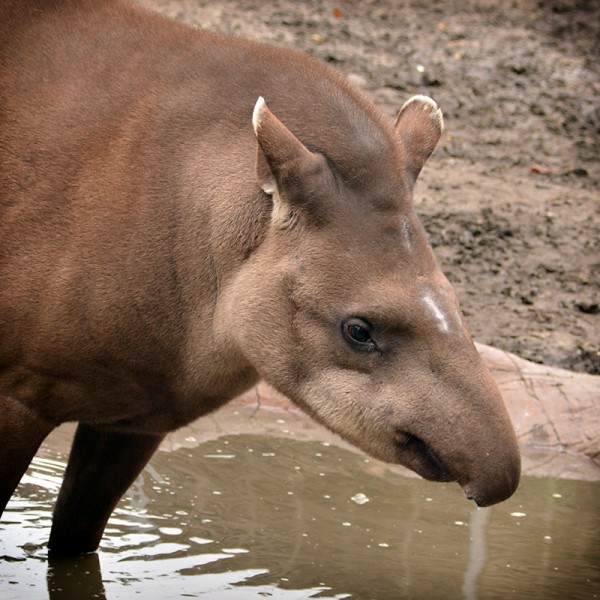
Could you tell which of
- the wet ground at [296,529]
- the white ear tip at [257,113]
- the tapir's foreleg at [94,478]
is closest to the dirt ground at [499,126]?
the wet ground at [296,529]

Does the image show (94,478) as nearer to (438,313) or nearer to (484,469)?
(438,313)

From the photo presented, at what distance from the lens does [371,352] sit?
15.4ft

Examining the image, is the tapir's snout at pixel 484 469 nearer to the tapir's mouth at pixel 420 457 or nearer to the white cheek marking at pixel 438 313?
the tapir's mouth at pixel 420 457

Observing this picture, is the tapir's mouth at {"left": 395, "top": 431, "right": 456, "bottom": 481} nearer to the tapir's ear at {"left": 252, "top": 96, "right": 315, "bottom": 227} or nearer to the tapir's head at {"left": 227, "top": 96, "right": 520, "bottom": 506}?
the tapir's head at {"left": 227, "top": 96, "right": 520, "bottom": 506}

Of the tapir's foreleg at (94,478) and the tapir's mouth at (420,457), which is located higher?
the tapir's mouth at (420,457)

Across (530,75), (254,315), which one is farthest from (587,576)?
(530,75)

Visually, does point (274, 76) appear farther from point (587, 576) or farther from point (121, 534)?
point (587, 576)

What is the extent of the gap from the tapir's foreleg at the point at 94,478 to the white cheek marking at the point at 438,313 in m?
1.56

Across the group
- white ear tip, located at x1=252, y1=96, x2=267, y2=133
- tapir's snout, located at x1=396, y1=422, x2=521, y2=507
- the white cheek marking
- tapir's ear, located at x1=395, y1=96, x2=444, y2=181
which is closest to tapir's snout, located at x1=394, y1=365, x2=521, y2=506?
tapir's snout, located at x1=396, y1=422, x2=521, y2=507

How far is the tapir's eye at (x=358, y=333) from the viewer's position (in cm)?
471

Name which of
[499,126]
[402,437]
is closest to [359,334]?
[402,437]

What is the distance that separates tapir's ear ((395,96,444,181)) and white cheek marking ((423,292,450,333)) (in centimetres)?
66

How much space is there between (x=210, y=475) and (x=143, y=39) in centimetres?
282

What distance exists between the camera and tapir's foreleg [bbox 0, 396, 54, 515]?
509cm
